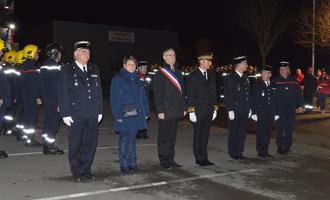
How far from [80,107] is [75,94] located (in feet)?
0.72

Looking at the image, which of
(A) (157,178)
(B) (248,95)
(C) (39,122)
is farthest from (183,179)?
(C) (39,122)

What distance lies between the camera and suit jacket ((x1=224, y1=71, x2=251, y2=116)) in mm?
8820

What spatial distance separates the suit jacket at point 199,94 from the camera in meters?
8.32

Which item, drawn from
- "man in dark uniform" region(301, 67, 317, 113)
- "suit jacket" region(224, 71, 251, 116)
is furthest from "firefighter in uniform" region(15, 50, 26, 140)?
"man in dark uniform" region(301, 67, 317, 113)

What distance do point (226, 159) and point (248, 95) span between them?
4.55 feet

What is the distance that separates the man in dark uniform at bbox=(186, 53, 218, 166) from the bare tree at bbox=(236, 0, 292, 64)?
117 ft

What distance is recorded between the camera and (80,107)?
23.1 feet

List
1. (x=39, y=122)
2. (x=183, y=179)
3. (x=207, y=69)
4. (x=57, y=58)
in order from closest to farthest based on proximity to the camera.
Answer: (x=183, y=179) → (x=207, y=69) → (x=57, y=58) → (x=39, y=122)

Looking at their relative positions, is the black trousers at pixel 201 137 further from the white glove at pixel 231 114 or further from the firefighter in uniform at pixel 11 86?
the firefighter in uniform at pixel 11 86

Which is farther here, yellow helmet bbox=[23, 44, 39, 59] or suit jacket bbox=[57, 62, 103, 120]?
yellow helmet bbox=[23, 44, 39, 59]

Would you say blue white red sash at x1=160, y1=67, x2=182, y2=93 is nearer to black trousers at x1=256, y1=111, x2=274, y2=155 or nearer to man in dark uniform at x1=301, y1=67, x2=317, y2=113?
black trousers at x1=256, y1=111, x2=274, y2=155

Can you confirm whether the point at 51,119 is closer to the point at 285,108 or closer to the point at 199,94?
the point at 199,94

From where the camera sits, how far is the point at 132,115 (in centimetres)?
759

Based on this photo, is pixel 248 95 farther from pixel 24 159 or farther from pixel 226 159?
pixel 24 159
